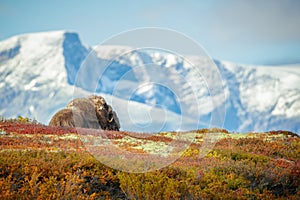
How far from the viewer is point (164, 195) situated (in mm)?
13586

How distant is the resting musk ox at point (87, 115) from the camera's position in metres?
31.9

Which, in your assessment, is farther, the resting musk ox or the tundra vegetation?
the resting musk ox

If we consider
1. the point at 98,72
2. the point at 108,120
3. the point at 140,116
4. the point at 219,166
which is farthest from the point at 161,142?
the point at 108,120

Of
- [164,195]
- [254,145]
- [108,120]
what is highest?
[108,120]

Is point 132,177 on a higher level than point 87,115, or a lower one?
lower

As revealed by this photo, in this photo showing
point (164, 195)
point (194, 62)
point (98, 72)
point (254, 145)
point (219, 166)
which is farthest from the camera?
point (254, 145)

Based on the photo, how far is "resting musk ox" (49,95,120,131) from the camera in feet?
105

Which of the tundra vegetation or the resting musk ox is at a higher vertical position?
the resting musk ox

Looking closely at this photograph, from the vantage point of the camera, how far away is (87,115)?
3291cm

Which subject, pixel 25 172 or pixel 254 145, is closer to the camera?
pixel 25 172

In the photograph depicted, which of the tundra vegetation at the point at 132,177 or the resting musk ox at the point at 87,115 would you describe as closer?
the tundra vegetation at the point at 132,177

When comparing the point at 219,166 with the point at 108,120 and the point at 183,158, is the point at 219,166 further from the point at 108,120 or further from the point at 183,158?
the point at 108,120

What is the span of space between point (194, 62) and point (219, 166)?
4461 mm

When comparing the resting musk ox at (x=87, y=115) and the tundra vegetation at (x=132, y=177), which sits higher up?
the resting musk ox at (x=87, y=115)
